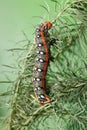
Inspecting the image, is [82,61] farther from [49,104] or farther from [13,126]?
[13,126]

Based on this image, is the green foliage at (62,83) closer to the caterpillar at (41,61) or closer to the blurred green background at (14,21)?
the caterpillar at (41,61)

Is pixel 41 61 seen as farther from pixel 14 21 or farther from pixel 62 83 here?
pixel 14 21

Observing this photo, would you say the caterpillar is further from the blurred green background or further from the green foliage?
the blurred green background

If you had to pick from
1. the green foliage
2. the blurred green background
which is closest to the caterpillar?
the green foliage

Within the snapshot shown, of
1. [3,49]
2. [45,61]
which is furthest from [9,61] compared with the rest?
[45,61]

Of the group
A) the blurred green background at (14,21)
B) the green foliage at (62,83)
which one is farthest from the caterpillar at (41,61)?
the blurred green background at (14,21)

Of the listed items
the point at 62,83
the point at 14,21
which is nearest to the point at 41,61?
the point at 62,83

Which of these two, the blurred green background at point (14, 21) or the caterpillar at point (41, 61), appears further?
the blurred green background at point (14, 21)
